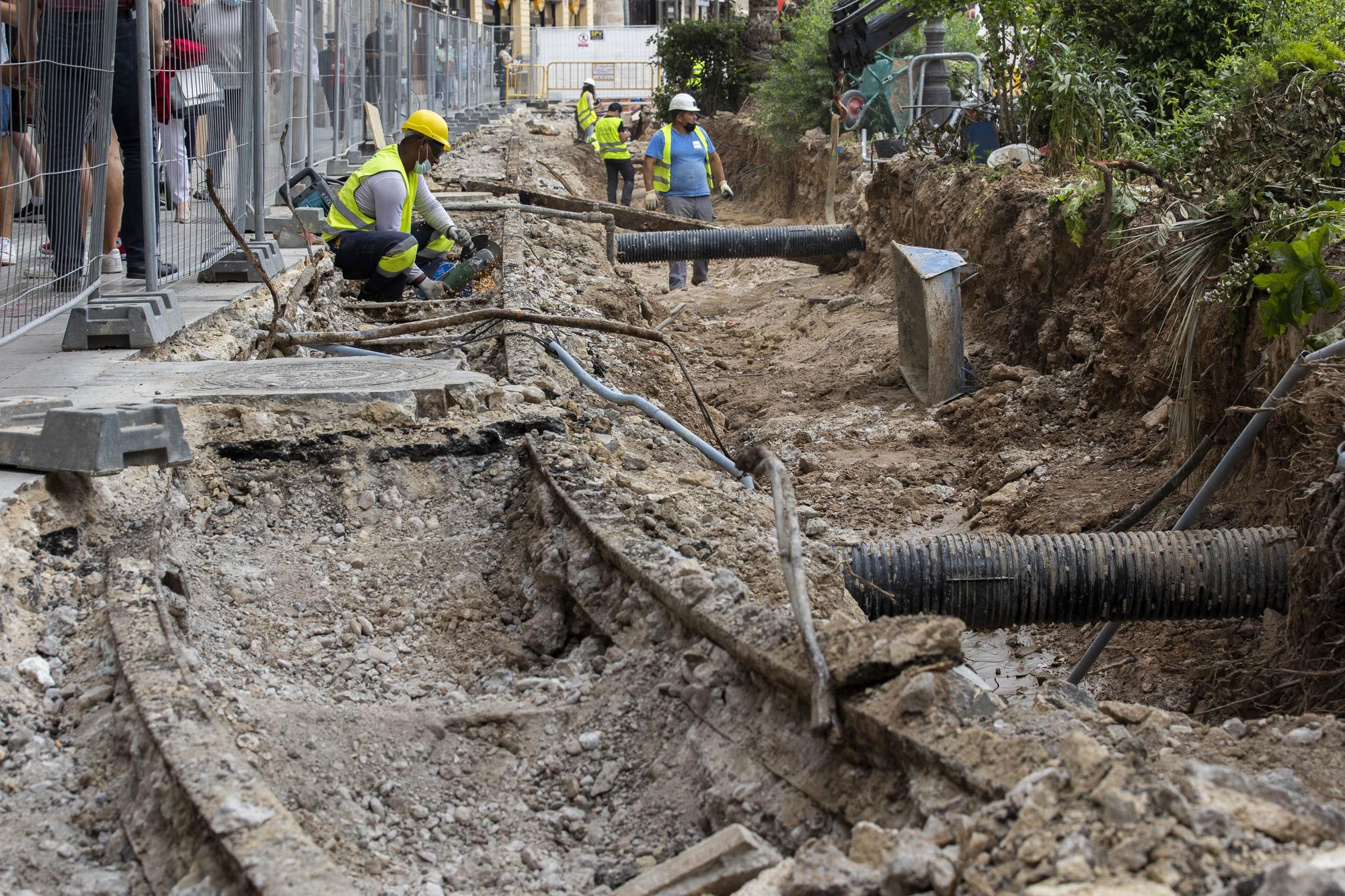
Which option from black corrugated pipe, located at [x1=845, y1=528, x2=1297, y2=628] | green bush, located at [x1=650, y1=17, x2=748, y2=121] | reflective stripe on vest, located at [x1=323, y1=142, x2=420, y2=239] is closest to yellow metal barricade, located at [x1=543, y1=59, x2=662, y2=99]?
green bush, located at [x1=650, y1=17, x2=748, y2=121]

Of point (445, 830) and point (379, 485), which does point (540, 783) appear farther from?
point (379, 485)

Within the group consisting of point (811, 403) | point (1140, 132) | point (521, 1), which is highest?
point (521, 1)

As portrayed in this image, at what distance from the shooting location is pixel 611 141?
1756 centimetres

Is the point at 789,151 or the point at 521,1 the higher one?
the point at 521,1

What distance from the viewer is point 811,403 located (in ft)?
27.5

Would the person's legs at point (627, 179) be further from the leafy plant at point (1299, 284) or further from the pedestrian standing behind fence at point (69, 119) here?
the leafy plant at point (1299, 284)

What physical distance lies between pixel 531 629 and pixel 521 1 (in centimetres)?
4720

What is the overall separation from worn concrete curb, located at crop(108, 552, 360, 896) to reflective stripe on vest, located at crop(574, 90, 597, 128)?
65.6 ft

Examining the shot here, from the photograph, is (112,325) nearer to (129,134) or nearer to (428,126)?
(129,134)

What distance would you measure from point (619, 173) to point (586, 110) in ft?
14.0

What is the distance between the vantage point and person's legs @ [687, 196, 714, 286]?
534 inches

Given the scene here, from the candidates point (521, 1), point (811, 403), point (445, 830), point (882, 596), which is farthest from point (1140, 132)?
point (521, 1)

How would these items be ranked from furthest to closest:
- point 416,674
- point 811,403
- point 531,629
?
1. point 811,403
2. point 531,629
3. point 416,674

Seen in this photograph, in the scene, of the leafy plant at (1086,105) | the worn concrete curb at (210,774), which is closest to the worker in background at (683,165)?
the leafy plant at (1086,105)
